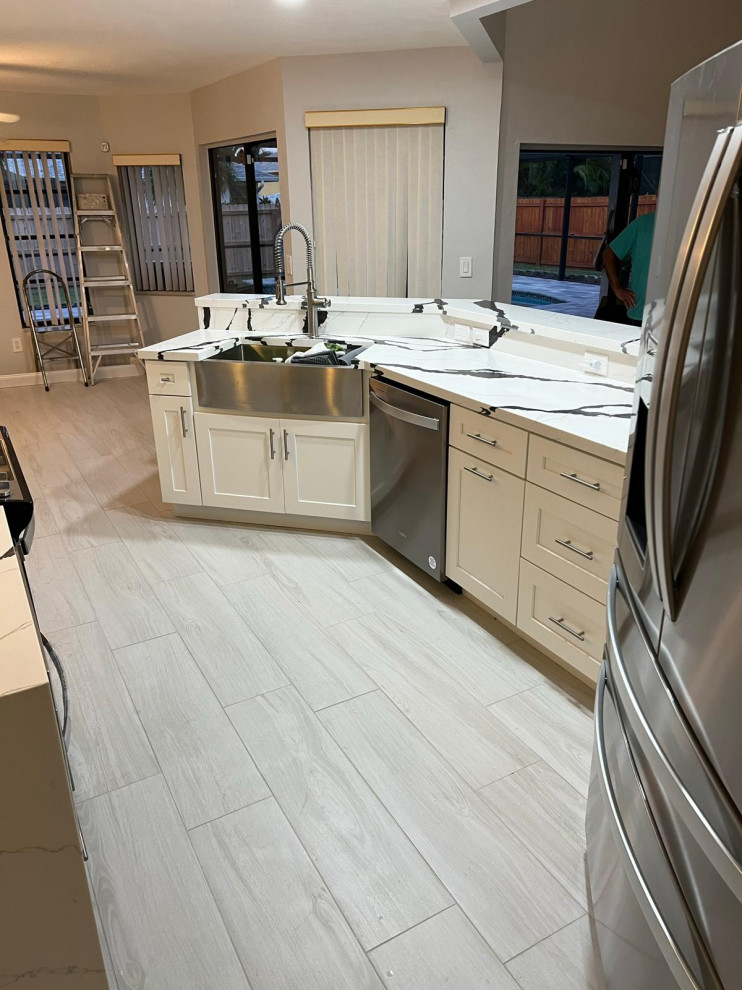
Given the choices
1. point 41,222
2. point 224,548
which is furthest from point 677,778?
point 41,222

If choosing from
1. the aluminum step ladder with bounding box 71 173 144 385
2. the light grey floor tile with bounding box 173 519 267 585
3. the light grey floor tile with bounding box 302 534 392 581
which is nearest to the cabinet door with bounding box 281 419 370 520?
the light grey floor tile with bounding box 302 534 392 581

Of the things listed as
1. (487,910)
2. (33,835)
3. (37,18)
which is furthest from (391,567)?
(37,18)

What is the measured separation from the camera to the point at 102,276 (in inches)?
265

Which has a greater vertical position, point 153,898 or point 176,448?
point 176,448

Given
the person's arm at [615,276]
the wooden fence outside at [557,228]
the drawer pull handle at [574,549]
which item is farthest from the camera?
the wooden fence outside at [557,228]

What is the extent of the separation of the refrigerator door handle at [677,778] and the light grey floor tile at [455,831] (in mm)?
650

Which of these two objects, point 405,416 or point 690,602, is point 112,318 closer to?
point 405,416

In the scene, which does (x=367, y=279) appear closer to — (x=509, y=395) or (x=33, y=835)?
(x=509, y=395)

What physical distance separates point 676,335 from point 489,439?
5.11 ft

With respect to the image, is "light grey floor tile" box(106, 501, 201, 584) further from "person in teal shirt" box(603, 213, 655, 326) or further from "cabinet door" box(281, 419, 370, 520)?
"person in teal shirt" box(603, 213, 655, 326)

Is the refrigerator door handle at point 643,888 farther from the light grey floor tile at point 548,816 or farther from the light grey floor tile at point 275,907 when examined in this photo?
the light grey floor tile at point 275,907

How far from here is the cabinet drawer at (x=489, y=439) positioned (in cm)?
240

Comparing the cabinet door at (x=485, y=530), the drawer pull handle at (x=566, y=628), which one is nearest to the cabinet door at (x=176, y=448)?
the cabinet door at (x=485, y=530)

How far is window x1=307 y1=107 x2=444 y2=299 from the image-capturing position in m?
4.77
